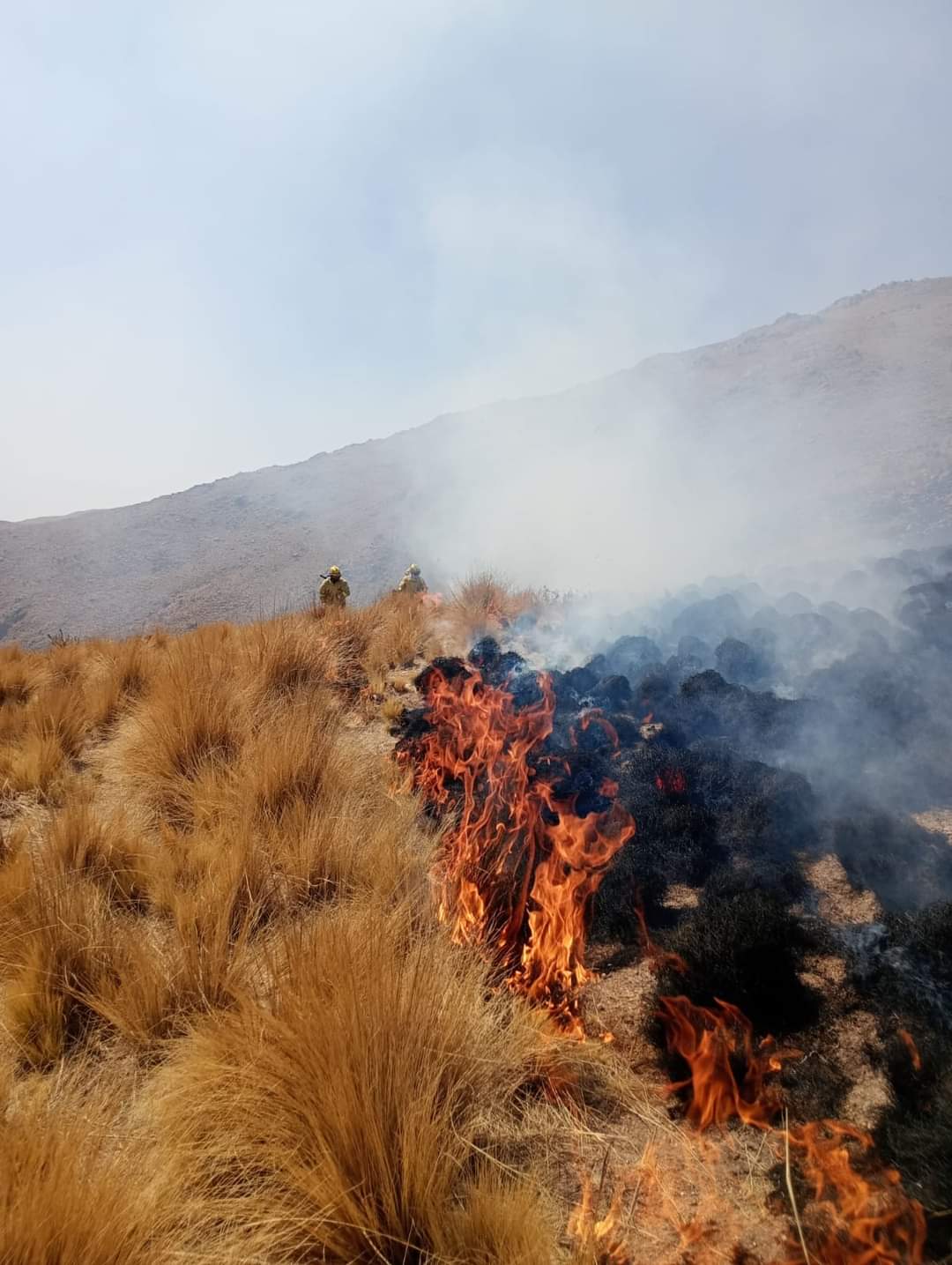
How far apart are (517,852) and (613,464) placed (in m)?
37.3

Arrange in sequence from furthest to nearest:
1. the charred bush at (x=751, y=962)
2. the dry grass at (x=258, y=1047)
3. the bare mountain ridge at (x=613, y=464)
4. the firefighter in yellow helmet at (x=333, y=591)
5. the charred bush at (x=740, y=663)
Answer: the bare mountain ridge at (x=613, y=464) < the firefighter in yellow helmet at (x=333, y=591) < the charred bush at (x=740, y=663) < the charred bush at (x=751, y=962) < the dry grass at (x=258, y=1047)

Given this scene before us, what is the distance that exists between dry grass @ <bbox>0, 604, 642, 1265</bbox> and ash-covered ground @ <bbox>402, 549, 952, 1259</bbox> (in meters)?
0.81

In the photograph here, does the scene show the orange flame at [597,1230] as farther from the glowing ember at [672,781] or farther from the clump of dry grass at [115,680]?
the clump of dry grass at [115,680]

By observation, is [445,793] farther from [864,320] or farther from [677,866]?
[864,320]

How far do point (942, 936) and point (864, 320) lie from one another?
153 feet

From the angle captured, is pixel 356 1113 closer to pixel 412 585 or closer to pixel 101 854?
pixel 101 854

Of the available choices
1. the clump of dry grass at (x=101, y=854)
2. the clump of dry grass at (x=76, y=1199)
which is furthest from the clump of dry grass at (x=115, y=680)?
the clump of dry grass at (x=76, y=1199)

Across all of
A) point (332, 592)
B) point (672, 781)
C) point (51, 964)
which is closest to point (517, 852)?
point (672, 781)

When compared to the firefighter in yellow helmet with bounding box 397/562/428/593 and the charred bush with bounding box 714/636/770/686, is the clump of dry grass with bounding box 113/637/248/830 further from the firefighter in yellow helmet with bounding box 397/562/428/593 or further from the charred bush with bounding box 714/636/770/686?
the firefighter in yellow helmet with bounding box 397/562/428/593

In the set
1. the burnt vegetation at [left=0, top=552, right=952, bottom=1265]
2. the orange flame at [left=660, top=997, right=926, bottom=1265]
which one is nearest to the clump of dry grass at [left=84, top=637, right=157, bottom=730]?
the burnt vegetation at [left=0, top=552, right=952, bottom=1265]

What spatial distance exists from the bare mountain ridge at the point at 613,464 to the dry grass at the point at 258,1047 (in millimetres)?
17573

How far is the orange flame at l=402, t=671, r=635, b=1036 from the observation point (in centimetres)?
265

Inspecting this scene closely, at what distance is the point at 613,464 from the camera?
124ft

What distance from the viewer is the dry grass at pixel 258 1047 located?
1350 mm
